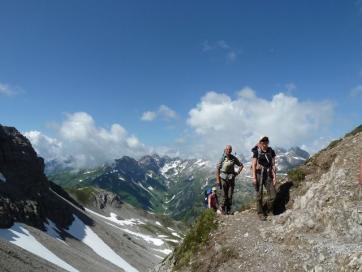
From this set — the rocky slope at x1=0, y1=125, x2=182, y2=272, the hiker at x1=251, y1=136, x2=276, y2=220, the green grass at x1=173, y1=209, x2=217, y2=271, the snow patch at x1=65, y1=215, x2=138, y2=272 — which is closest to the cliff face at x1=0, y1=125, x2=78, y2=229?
the rocky slope at x1=0, y1=125, x2=182, y2=272

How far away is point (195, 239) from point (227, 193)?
3.20 metres

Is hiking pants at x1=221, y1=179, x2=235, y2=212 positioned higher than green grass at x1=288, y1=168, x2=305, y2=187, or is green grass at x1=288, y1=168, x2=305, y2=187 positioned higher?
green grass at x1=288, y1=168, x2=305, y2=187

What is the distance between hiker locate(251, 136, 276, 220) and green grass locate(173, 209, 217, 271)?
291 centimetres

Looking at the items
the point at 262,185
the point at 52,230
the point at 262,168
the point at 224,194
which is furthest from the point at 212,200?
the point at 52,230

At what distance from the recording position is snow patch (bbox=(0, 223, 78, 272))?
94.7 m

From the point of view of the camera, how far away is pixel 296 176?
80.5ft

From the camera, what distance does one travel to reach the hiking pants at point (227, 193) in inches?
939

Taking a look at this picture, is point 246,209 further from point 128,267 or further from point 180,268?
point 128,267

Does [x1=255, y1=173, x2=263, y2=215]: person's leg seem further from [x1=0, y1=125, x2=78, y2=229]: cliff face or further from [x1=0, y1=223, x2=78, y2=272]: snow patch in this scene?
[x1=0, y1=125, x2=78, y2=229]: cliff face

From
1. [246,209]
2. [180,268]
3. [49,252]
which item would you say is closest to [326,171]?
[246,209]

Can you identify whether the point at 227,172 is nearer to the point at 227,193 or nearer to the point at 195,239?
the point at 227,193

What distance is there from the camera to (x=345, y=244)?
56.5 feet

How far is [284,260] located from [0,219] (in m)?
104

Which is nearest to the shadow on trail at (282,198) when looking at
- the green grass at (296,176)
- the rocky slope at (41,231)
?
the green grass at (296,176)
